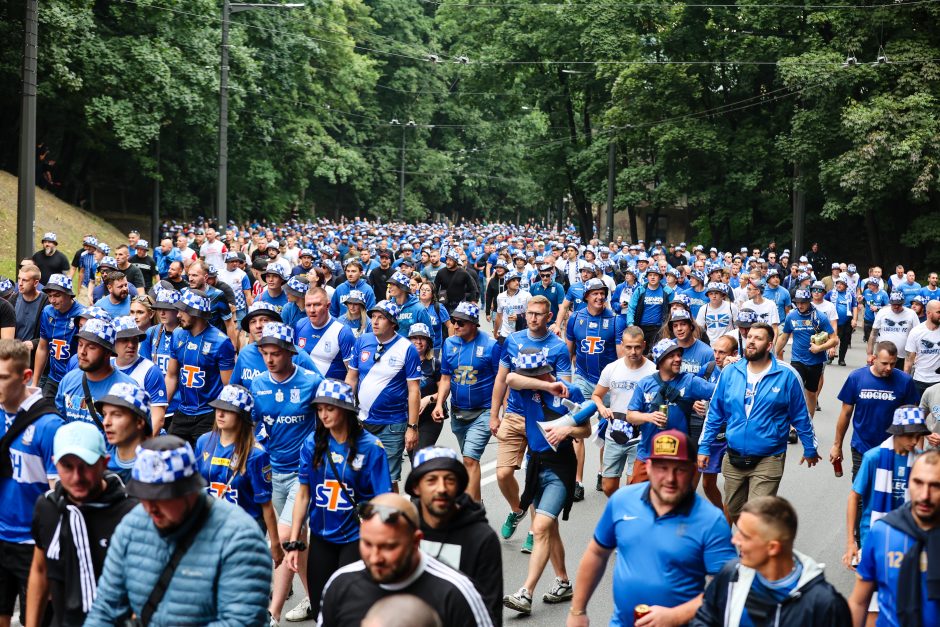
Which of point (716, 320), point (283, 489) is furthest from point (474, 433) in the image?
point (716, 320)

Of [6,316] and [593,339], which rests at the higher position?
[6,316]

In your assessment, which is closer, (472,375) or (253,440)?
(253,440)

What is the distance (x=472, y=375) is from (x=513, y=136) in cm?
7043

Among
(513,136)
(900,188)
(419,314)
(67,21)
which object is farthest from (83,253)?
(513,136)

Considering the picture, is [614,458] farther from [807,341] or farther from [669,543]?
[807,341]

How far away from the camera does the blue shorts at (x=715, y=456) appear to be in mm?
9031

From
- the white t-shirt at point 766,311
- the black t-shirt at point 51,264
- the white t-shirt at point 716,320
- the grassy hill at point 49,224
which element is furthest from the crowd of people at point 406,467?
the grassy hill at point 49,224

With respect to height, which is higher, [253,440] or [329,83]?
[329,83]

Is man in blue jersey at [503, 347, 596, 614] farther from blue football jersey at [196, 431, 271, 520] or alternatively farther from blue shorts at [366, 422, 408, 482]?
blue football jersey at [196, 431, 271, 520]

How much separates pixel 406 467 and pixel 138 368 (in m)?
4.40

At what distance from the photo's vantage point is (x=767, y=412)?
8500mm

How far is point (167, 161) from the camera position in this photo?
47688mm

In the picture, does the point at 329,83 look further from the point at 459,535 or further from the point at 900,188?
the point at 459,535

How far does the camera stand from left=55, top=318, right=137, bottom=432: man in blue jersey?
7.41 meters
